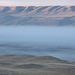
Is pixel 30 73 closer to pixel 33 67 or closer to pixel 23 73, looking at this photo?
pixel 23 73

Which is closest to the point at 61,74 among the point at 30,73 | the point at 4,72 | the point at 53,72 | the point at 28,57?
the point at 53,72

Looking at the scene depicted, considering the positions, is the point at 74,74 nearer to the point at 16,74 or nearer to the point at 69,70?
the point at 69,70

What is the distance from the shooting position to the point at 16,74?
2661 cm

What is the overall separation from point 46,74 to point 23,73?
246 centimetres

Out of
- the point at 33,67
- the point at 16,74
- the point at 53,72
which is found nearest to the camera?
the point at 16,74

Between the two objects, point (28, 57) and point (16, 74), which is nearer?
point (16, 74)

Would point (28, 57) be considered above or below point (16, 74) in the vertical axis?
above

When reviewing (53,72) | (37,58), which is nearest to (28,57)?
(37,58)

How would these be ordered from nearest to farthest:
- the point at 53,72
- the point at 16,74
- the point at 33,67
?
1. the point at 16,74
2. the point at 53,72
3. the point at 33,67

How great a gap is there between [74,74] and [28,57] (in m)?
20.0

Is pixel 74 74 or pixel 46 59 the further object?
pixel 46 59

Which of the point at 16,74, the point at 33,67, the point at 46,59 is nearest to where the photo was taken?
the point at 16,74

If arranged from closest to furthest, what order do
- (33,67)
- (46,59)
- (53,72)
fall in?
(53,72)
(33,67)
(46,59)

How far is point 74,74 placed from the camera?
27547mm
